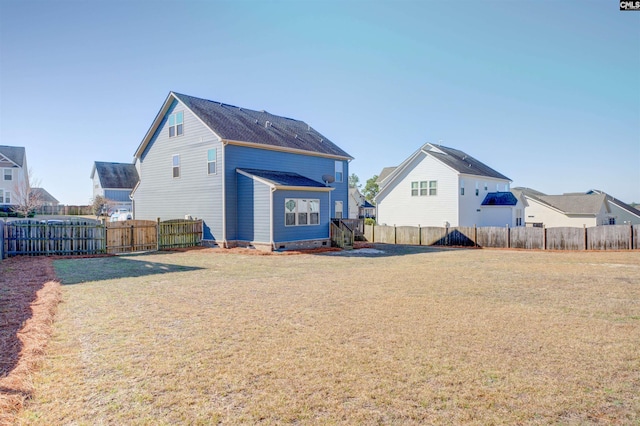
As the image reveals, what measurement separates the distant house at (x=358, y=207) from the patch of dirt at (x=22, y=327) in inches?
1768

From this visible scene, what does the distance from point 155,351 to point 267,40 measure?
54.4 ft

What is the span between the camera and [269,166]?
2309cm

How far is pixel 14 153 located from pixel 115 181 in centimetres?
1242

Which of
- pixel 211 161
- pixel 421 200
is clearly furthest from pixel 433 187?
pixel 211 161

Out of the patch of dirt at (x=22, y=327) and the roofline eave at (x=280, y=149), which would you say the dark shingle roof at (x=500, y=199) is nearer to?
the roofline eave at (x=280, y=149)

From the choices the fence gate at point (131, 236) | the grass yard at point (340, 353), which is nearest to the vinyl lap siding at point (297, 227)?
the fence gate at point (131, 236)

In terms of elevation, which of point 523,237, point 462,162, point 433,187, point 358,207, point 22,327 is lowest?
point 22,327

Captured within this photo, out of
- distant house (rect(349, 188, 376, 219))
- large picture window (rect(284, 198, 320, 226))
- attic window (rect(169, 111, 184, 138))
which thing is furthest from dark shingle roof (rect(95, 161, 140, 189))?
large picture window (rect(284, 198, 320, 226))

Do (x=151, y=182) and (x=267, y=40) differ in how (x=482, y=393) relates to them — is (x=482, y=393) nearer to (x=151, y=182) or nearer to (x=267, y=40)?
(x=267, y=40)

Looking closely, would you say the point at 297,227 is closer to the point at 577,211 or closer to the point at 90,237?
the point at 90,237

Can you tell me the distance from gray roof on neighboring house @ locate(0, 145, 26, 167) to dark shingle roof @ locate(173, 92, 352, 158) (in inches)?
1577

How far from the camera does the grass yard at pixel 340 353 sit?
3963 millimetres

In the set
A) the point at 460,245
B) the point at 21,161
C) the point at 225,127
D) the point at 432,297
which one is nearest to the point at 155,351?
the point at 432,297

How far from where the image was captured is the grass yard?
13.0 feet
